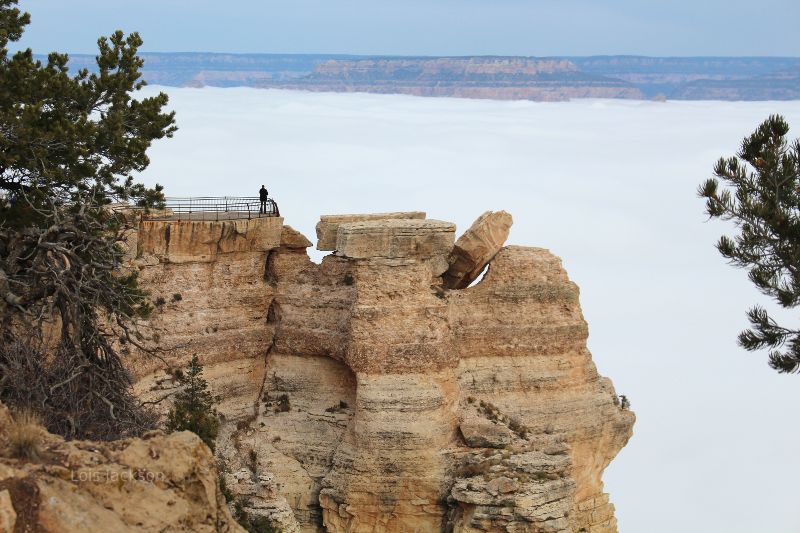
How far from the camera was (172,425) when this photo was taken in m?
41.0

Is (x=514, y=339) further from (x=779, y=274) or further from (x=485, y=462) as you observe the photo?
(x=779, y=274)

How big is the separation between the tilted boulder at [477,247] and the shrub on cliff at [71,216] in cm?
1060

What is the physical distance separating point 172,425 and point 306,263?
31.6 ft

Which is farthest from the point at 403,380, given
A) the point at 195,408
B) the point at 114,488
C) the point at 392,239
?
the point at 114,488

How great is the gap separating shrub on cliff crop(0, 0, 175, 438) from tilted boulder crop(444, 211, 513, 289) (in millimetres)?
10604

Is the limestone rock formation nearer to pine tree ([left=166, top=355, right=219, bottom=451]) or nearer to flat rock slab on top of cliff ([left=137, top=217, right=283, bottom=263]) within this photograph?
pine tree ([left=166, top=355, right=219, bottom=451])

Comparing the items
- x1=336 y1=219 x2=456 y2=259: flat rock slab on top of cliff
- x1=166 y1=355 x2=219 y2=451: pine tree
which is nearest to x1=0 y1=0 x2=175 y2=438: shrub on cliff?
x1=166 y1=355 x2=219 y2=451: pine tree

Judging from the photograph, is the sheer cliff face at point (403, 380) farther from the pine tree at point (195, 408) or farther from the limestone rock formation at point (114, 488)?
the limestone rock formation at point (114, 488)

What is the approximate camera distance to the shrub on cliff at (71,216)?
34.4m

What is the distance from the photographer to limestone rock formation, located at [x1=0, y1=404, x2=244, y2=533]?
22.4 meters

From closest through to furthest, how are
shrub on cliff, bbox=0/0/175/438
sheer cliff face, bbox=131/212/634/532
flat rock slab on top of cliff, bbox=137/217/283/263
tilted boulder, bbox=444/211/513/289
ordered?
shrub on cliff, bbox=0/0/175/438 < sheer cliff face, bbox=131/212/634/532 < flat rock slab on top of cliff, bbox=137/217/283/263 < tilted boulder, bbox=444/211/513/289

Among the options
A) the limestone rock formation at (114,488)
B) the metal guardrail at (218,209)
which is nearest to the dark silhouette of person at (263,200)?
the metal guardrail at (218,209)

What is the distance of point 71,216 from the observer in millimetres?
37344

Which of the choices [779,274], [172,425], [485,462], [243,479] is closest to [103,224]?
[172,425]
